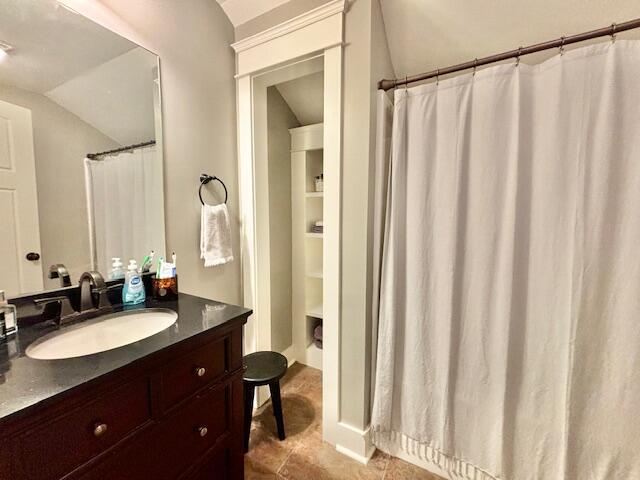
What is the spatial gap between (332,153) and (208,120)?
724 millimetres

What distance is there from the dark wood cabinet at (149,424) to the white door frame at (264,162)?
542mm

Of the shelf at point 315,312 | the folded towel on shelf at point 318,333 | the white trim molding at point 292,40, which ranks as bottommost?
the folded towel on shelf at point 318,333

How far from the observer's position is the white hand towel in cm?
150

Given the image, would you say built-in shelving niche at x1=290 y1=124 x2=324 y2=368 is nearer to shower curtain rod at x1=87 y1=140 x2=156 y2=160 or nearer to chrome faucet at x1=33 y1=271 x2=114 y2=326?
shower curtain rod at x1=87 y1=140 x2=156 y2=160

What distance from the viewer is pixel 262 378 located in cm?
148

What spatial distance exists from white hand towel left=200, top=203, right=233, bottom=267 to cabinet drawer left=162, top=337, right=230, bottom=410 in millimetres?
607

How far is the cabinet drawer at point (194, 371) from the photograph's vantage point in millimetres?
850

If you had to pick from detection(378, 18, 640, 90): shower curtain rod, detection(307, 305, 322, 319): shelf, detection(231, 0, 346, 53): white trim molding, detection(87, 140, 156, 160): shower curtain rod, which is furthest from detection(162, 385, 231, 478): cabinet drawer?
detection(231, 0, 346, 53): white trim molding

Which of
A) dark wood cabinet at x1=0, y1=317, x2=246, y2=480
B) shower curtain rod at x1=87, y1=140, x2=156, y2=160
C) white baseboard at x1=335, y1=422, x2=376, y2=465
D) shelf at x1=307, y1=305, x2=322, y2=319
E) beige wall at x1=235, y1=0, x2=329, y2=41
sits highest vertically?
beige wall at x1=235, y1=0, x2=329, y2=41

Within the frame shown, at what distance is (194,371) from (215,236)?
2.53 feet

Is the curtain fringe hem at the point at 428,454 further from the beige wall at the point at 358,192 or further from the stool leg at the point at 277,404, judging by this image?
the stool leg at the point at 277,404

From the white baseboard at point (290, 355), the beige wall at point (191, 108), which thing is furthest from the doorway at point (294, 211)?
the beige wall at point (191, 108)

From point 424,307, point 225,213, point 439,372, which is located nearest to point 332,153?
point 225,213

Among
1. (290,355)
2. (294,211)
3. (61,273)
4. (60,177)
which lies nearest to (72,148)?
(60,177)
